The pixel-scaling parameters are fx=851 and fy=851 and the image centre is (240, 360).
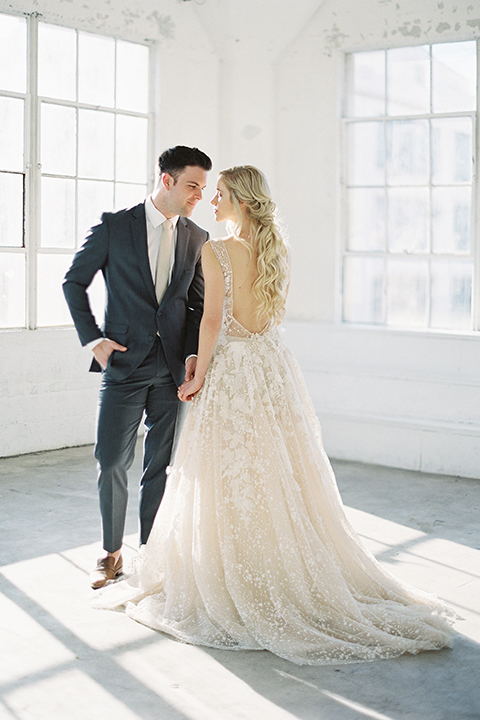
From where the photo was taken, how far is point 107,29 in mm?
6094

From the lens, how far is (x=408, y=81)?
19.3 ft

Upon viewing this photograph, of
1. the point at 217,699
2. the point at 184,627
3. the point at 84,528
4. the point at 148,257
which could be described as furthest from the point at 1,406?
the point at 217,699

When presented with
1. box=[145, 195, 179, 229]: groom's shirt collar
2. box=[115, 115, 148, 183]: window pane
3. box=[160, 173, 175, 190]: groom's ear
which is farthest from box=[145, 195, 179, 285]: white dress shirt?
box=[115, 115, 148, 183]: window pane

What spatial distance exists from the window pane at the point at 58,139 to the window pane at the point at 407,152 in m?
2.26

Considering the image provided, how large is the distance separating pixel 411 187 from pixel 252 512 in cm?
359

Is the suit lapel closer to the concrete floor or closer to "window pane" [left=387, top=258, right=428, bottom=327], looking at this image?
the concrete floor

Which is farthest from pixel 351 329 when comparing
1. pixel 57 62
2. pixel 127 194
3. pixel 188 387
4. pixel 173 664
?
pixel 173 664

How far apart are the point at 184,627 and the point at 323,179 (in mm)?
4094

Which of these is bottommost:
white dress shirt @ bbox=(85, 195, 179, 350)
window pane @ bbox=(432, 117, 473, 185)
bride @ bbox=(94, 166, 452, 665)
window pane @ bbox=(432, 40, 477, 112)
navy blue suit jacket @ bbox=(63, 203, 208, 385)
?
bride @ bbox=(94, 166, 452, 665)

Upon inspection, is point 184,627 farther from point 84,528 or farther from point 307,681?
point 84,528

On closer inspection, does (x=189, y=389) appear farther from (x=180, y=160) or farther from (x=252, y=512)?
(x=180, y=160)

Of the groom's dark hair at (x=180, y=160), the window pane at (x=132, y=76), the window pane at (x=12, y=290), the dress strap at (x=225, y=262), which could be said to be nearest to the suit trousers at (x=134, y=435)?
the dress strap at (x=225, y=262)

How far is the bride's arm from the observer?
3.14 metres

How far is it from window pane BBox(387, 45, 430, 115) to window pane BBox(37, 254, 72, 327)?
257 centimetres
